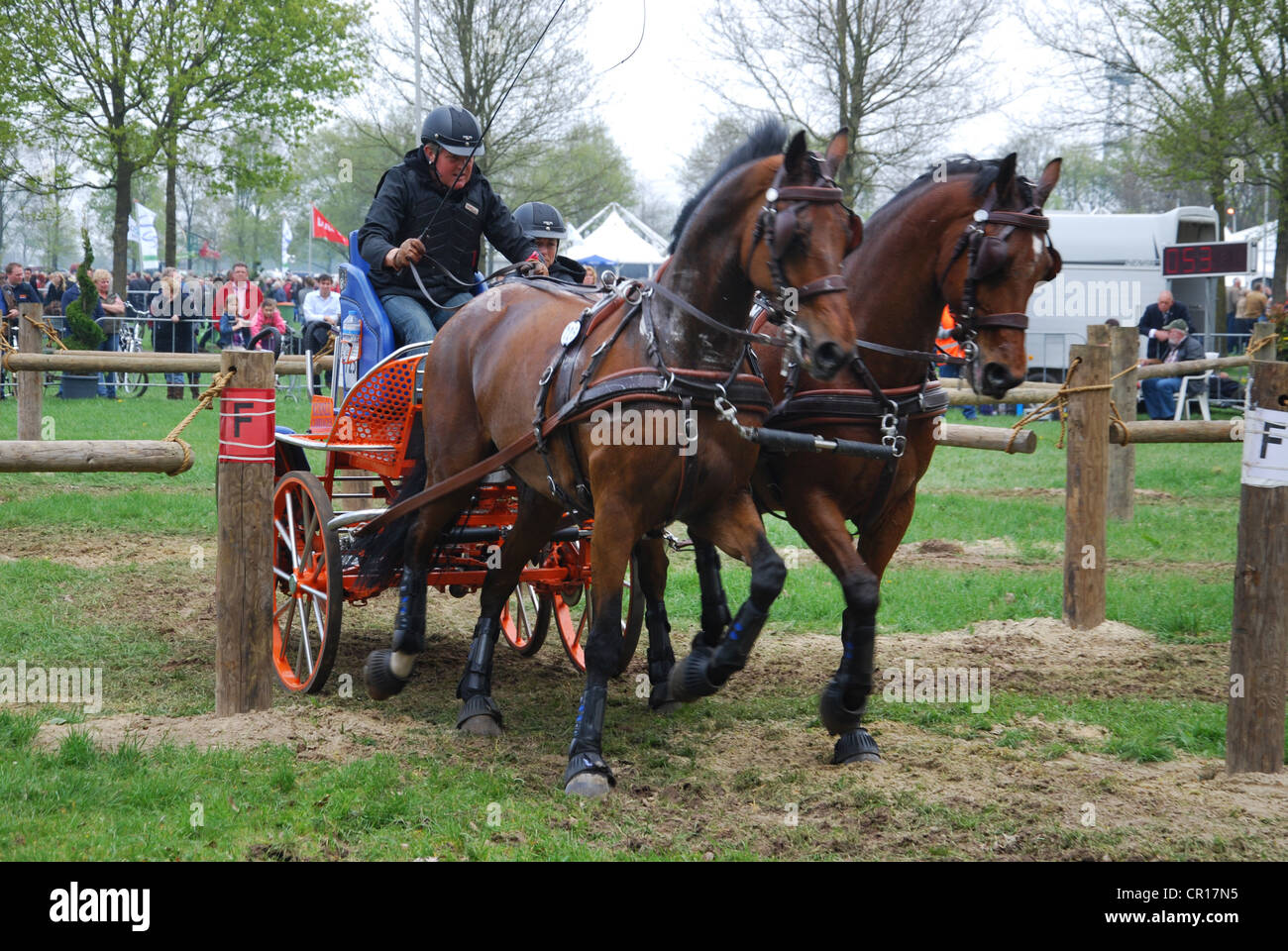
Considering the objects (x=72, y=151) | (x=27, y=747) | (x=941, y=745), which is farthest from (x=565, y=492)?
(x=72, y=151)

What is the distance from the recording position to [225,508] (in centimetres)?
517

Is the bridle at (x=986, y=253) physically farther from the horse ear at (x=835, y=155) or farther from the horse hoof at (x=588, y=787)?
the horse hoof at (x=588, y=787)

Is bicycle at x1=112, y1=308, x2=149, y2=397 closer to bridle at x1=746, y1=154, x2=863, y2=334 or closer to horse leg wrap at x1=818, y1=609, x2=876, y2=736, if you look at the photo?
horse leg wrap at x1=818, y1=609, x2=876, y2=736

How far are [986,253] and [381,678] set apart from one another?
321 cm

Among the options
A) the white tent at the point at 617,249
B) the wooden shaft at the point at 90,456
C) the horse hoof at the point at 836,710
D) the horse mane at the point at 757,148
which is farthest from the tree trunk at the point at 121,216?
the horse hoof at the point at 836,710

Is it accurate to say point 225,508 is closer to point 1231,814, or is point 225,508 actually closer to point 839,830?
point 839,830

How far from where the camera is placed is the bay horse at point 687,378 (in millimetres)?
4098

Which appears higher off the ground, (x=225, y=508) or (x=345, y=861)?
(x=225, y=508)

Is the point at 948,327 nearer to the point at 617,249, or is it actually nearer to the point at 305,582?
the point at 305,582

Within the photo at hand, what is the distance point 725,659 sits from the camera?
450 cm

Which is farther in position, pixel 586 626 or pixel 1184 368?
pixel 1184 368

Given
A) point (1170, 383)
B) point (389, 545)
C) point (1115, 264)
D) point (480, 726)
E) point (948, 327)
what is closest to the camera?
point (480, 726)

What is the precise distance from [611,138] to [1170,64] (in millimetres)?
24522

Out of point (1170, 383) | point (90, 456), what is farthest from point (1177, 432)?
point (1170, 383)
